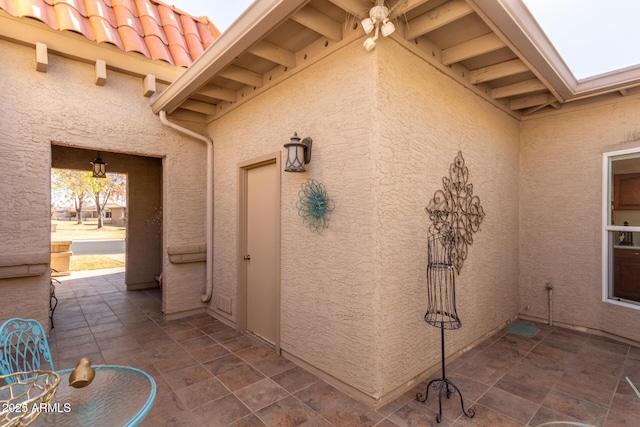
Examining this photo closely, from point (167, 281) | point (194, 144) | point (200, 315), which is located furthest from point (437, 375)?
point (194, 144)

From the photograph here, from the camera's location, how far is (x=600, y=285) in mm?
4055

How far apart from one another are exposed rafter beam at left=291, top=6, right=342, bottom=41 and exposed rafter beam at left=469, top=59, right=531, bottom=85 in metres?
1.76

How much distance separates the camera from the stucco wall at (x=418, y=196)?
2.61 meters

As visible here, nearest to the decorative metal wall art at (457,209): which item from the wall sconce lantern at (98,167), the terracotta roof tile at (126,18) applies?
the terracotta roof tile at (126,18)

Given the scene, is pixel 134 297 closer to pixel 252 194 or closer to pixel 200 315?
pixel 200 315

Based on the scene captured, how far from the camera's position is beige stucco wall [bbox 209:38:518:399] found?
2.59 metres

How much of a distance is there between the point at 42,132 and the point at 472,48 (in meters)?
4.86

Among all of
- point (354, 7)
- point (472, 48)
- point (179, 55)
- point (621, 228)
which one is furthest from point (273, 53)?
point (621, 228)

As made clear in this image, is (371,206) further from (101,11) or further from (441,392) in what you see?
(101,11)

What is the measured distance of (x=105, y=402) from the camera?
62.8 inches

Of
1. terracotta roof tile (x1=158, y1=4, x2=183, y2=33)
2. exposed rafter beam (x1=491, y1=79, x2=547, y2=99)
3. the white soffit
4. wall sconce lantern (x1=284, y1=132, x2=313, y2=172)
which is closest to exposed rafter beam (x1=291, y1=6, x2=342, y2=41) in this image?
wall sconce lantern (x1=284, y1=132, x2=313, y2=172)

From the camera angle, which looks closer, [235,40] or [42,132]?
[235,40]

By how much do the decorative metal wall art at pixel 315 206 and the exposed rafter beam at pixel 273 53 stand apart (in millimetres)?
1257

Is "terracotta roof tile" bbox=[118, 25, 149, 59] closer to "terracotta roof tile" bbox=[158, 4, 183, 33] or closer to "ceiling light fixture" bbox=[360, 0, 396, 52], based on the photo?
"terracotta roof tile" bbox=[158, 4, 183, 33]
